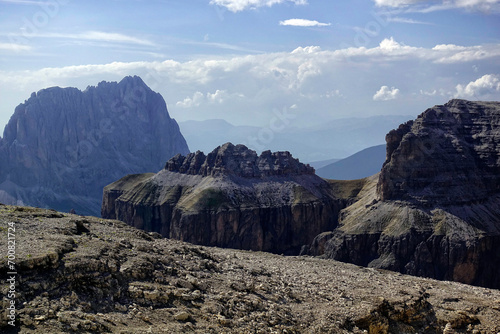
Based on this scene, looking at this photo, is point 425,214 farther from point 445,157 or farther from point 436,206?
point 445,157

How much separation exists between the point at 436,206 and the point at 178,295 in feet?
442

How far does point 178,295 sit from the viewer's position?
44.4 meters

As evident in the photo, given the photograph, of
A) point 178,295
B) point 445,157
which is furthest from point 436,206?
point 178,295

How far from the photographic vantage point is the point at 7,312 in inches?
1356

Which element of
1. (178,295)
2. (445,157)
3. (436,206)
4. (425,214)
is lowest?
(425,214)

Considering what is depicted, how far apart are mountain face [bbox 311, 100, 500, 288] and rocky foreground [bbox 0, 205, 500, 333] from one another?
8528 cm

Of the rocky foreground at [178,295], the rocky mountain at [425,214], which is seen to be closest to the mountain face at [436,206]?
the rocky mountain at [425,214]

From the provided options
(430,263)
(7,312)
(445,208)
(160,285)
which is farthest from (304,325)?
(445,208)

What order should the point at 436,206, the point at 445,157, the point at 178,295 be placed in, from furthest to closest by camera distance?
the point at 445,157 → the point at 436,206 → the point at 178,295

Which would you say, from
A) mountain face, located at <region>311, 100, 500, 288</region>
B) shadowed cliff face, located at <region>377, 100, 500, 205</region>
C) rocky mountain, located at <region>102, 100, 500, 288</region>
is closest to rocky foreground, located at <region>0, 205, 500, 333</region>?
mountain face, located at <region>311, 100, 500, 288</region>

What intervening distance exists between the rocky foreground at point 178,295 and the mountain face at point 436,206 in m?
85.3

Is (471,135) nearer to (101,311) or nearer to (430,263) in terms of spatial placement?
(430,263)

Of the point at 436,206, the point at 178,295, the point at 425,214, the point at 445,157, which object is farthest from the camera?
the point at 445,157

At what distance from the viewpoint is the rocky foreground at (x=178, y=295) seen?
126 ft
